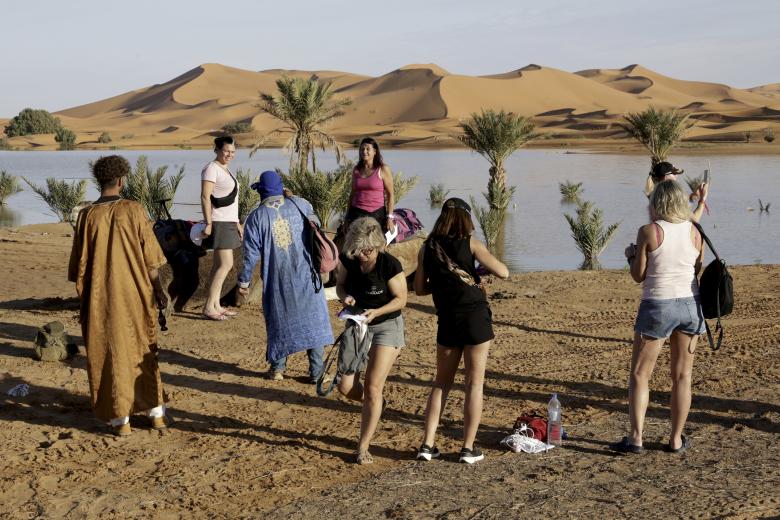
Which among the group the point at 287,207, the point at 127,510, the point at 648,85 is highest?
the point at 648,85

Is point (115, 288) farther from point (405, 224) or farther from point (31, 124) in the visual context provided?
point (31, 124)

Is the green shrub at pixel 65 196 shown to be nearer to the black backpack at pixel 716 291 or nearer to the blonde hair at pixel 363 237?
the blonde hair at pixel 363 237

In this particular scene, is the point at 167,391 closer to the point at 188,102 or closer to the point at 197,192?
the point at 197,192

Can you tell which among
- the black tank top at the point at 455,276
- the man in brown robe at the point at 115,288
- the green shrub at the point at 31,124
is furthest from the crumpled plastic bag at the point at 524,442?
the green shrub at the point at 31,124

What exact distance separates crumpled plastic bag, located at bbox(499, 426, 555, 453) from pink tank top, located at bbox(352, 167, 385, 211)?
3746 millimetres

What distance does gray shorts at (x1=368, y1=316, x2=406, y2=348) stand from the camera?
17.4 ft

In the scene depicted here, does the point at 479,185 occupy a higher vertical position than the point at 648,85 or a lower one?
lower

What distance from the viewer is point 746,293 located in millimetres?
11109

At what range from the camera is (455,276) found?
516 centimetres

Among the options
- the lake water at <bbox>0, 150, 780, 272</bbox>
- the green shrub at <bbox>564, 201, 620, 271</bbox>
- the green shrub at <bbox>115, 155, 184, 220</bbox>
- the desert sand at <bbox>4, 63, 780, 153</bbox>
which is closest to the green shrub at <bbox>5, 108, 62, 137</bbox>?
the desert sand at <bbox>4, 63, 780, 153</bbox>

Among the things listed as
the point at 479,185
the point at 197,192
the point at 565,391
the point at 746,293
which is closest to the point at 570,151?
the point at 479,185

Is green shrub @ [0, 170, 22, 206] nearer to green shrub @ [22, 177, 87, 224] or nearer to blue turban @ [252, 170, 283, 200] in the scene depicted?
green shrub @ [22, 177, 87, 224]

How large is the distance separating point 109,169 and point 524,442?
2974mm

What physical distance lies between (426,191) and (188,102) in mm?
129948
